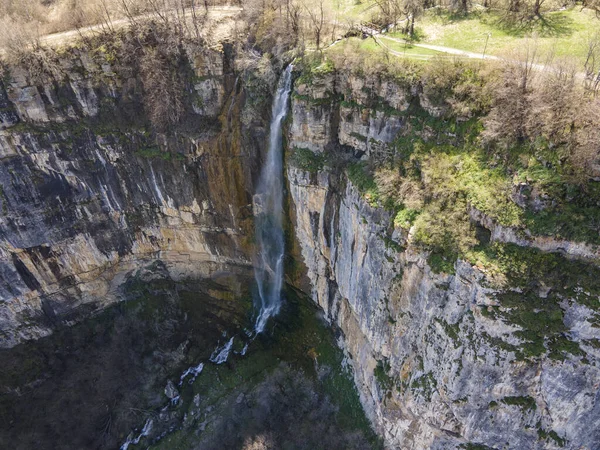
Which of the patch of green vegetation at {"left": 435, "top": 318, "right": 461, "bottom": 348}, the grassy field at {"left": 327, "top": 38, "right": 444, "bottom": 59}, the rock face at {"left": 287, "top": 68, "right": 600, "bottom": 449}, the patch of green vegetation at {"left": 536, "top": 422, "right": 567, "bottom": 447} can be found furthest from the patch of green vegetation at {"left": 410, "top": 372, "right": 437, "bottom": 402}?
the grassy field at {"left": 327, "top": 38, "right": 444, "bottom": 59}

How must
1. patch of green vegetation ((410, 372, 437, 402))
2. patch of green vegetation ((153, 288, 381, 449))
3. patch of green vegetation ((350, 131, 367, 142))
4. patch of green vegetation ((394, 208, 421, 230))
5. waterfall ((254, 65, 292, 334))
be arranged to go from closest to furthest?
1. patch of green vegetation ((394, 208, 421, 230))
2. patch of green vegetation ((410, 372, 437, 402))
3. patch of green vegetation ((350, 131, 367, 142))
4. waterfall ((254, 65, 292, 334))
5. patch of green vegetation ((153, 288, 381, 449))

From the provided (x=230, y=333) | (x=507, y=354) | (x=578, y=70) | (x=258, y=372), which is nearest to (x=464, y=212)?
(x=507, y=354)

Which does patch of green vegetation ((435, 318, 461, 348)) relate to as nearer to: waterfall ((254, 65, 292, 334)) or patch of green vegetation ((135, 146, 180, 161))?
waterfall ((254, 65, 292, 334))

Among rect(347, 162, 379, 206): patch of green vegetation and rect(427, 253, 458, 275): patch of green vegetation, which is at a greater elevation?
rect(347, 162, 379, 206): patch of green vegetation

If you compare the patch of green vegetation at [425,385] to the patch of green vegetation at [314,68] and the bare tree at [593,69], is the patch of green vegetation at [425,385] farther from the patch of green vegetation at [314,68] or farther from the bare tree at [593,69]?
the patch of green vegetation at [314,68]

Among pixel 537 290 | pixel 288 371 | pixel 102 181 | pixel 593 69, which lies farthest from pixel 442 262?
pixel 102 181

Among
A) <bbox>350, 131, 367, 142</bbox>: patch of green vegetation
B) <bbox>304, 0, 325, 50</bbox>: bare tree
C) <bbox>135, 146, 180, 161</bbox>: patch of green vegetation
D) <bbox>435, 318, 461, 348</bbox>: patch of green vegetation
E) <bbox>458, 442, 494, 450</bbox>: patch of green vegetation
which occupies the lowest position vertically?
<bbox>458, 442, 494, 450</bbox>: patch of green vegetation

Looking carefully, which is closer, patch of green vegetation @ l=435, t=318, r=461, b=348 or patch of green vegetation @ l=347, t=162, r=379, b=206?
patch of green vegetation @ l=435, t=318, r=461, b=348
